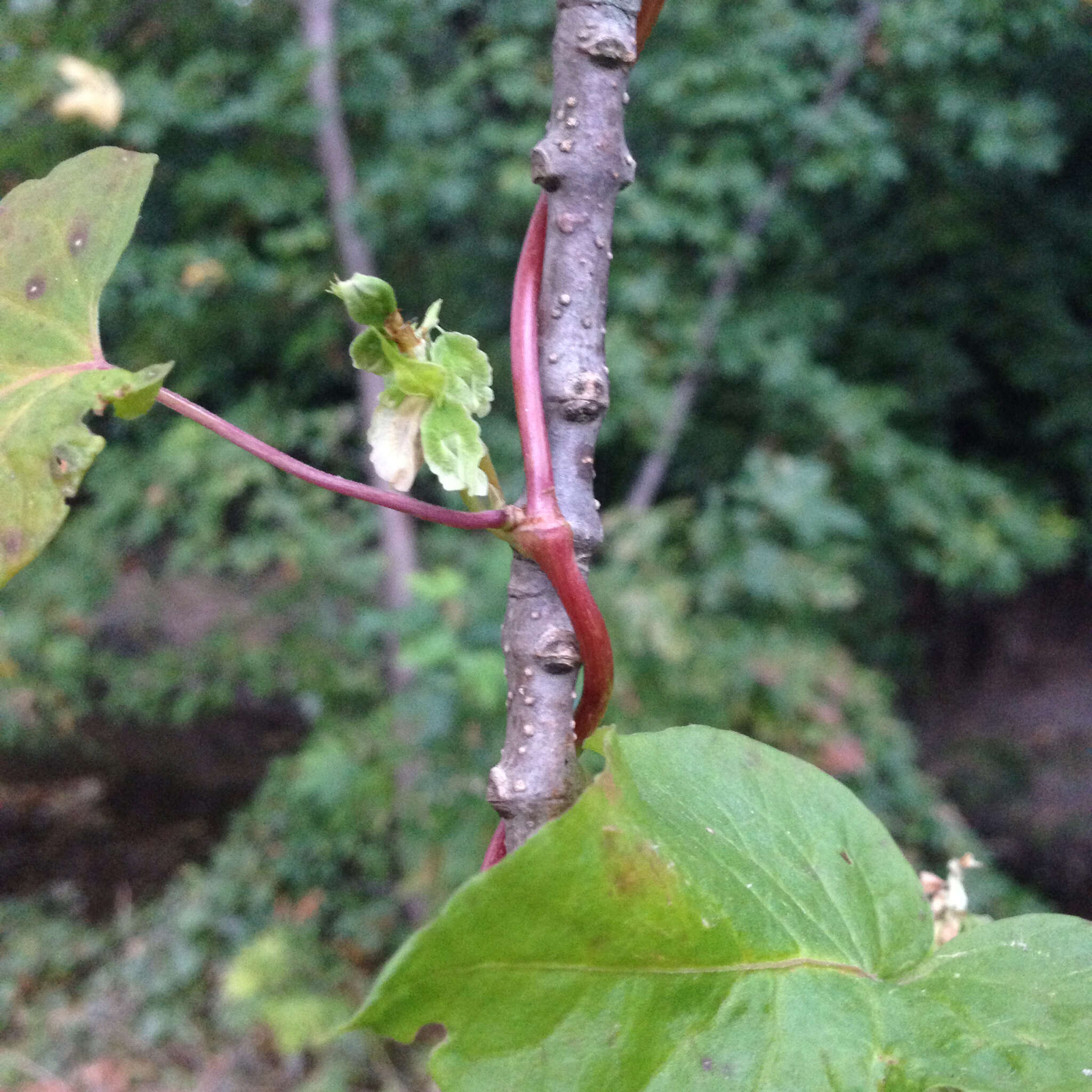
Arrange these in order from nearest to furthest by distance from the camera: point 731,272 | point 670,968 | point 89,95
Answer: point 670,968 → point 89,95 → point 731,272

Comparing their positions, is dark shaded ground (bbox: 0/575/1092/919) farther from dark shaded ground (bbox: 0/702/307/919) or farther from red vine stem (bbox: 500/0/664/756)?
red vine stem (bbox: 500/0/664/756)

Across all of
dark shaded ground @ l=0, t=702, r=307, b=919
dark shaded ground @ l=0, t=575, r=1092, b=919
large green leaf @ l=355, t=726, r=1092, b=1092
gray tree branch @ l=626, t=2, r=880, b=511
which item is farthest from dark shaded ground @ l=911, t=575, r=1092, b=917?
large green leaf @ l=355, t=726, r=1092, b=1092

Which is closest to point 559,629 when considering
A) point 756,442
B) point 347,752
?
point 347,752

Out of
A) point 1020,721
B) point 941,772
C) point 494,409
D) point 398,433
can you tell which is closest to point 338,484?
point 398,433

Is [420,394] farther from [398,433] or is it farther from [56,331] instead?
[56,331]

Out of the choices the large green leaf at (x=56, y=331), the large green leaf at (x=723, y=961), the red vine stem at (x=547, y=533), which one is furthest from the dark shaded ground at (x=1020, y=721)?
the large green leaf at (x=56, y=331)

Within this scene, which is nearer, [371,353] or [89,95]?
[371,353]
